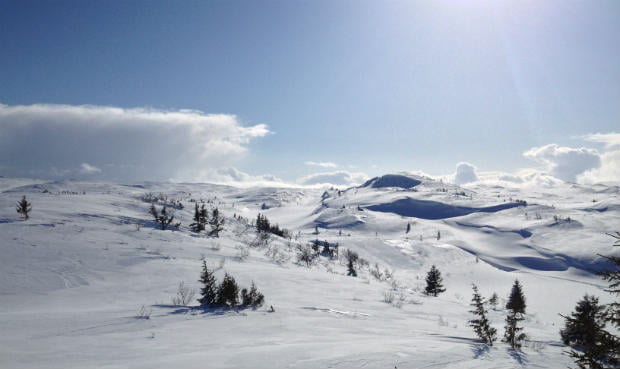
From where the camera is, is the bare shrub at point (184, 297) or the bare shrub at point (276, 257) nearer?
the bare shrub at point (184, 297)

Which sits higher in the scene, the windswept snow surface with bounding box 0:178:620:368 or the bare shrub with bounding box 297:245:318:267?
the windswept snow surface with bounding box 0:178:620:368

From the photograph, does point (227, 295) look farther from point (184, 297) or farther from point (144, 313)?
point (144, 313)

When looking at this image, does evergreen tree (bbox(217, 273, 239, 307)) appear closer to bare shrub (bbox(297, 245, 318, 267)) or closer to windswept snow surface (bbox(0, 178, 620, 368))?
windswept snow surface (bbox(0, 178, 620, 368))

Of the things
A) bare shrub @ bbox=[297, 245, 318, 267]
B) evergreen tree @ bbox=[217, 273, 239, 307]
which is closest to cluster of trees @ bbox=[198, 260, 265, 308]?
evergreen tree @ bbox=[217, 273, 239, 307]

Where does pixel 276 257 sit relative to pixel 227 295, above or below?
below

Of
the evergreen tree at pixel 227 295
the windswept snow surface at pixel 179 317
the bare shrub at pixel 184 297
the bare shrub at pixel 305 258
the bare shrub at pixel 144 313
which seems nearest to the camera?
the windswept snow surface at pixel 179 317

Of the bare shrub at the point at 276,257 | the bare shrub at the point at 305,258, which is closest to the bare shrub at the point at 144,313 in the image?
the bare shrub at the point at 276,257

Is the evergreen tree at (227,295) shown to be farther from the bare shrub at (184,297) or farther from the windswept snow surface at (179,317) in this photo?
the bare shrub at (184,297)

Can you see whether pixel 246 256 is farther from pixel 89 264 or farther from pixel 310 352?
pixel 310 352

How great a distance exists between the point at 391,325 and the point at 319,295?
5199 millimetres

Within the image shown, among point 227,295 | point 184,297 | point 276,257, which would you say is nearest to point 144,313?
point 184,297

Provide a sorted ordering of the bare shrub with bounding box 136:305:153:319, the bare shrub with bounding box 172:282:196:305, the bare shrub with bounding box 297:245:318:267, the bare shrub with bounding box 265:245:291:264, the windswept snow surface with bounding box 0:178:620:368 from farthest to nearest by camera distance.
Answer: the bare shrub with bounding box 297:245:318:267
the bare shrub with bounding box 265:245:291:264
the bare shrub with bounding box 172:282:196:305
the bare shrub with bounding box 136:305:153:319
the windswept snow surface with bounding box 0:178:620:368

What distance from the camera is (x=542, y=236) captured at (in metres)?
196

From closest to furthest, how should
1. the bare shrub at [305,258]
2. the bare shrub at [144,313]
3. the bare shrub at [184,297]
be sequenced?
the bare shrub at [144,313] < the bare shrub at [184,297] < the bare shrub at [305,258]
